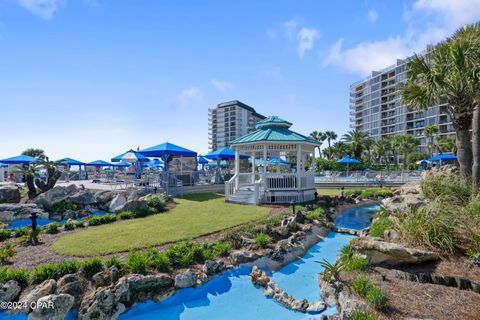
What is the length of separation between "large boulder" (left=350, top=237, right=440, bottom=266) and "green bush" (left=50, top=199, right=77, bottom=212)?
48.1 ft

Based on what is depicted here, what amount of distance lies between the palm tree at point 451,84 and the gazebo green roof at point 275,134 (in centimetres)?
567

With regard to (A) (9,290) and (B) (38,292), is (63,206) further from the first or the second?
(B) (38,292)

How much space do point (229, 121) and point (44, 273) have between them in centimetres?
11262

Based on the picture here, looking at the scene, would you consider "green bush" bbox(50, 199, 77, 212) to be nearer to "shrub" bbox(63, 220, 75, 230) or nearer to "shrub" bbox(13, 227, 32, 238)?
"shrub" bbox(63, 220, 75, 230)

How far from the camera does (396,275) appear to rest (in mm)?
5348

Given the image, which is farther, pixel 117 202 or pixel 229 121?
pixel 229 121

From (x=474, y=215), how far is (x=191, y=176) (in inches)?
656

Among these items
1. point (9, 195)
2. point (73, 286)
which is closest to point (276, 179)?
point (73, 286)

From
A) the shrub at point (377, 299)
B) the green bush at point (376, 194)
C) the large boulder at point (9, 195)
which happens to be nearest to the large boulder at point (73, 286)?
the shrub at point (377, 299)

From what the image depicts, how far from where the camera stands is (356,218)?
13367 mm

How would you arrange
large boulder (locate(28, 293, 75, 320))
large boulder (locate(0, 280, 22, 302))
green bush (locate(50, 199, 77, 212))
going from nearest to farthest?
large boulder (locate(28, 293, 75, 320)), large boulder (locate(0, 280, 22, 302)), green bush (locate(50, 199, 77, 212))

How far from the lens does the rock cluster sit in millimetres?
5191

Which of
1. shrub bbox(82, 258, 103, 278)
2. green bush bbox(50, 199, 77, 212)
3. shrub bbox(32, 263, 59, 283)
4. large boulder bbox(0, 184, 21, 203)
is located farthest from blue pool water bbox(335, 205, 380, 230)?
large boulder bbox(0, 184, 21, 203)

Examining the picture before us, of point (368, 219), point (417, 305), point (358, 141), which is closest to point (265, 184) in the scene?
point (368, 219)
